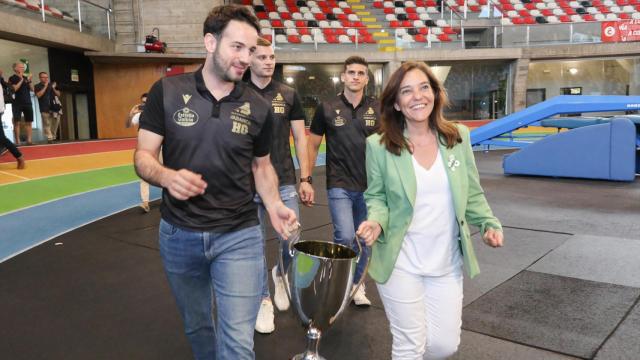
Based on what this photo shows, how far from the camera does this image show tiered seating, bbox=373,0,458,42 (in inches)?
772

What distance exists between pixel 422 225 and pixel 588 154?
8.32 m

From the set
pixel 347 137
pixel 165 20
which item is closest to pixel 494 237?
pixel 347 137

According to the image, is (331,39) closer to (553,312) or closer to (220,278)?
(553,312)

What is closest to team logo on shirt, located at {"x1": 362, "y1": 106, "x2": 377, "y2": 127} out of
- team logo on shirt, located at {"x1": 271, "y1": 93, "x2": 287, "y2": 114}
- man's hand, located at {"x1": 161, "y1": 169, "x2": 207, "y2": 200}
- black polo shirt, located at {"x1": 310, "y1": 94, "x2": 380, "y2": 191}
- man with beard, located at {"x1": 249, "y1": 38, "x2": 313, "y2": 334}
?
black polo shirt, located at {"x1": 310, "y1": 94, "x2": 380, "y2": 191}

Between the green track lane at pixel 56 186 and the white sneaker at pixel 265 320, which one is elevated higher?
the green track lane at pixel 56 186

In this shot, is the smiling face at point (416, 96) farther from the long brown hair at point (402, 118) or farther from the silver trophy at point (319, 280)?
the silver trophy at point (319, 280)

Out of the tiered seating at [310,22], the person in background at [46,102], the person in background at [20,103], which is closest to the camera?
the person in background at [20,103]

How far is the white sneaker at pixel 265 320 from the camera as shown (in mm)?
3264

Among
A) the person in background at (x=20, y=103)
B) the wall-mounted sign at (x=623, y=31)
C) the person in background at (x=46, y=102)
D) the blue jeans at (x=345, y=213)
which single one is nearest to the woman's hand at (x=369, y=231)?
the blue jeans at (x=345, y=213)

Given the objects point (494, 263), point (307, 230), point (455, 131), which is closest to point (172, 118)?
point (455, 131)

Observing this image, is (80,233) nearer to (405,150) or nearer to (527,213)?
(405,150)

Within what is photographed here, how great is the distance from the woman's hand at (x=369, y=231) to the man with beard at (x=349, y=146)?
1.36m

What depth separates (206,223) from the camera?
2107 millimetres

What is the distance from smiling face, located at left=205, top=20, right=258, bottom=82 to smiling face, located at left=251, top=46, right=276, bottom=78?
139cm
